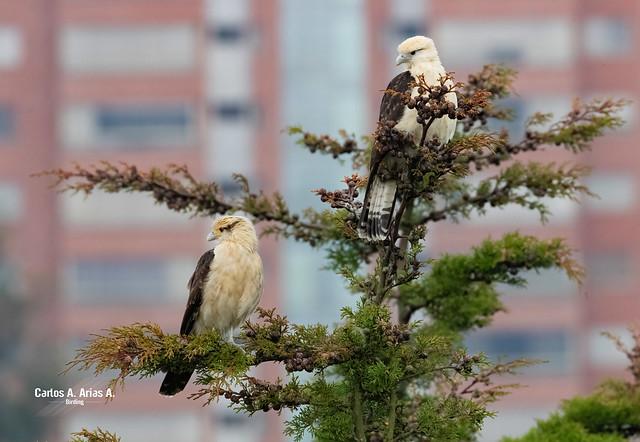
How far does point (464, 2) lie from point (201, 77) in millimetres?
13480

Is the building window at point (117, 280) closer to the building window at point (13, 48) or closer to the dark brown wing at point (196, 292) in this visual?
the building window at point (13, 48)

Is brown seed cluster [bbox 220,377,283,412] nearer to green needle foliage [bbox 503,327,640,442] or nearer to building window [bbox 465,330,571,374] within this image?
green needle foliage [bbox 503,327,640,442]

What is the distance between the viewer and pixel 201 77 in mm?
74812

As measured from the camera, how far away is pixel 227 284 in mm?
9086

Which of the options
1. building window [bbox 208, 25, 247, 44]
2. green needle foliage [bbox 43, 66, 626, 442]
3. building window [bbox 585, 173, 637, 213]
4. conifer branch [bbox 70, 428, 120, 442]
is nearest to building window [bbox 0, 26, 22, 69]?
building window [bbox 208, 25, 247, 44]

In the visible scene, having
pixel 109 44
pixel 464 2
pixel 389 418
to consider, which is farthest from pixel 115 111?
pixel 389 418

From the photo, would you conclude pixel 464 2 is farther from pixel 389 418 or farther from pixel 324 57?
pixel 389 418

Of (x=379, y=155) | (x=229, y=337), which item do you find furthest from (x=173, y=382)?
(x=379, y=155)

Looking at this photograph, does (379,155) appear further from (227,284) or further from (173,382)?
(173,382)

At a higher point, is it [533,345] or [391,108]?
[533,345]

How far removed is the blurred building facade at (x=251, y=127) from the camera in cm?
7344

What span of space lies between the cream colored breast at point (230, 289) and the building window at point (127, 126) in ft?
217

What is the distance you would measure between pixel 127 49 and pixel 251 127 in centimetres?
801

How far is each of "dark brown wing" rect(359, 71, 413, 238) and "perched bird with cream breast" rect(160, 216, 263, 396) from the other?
2.84 ft
